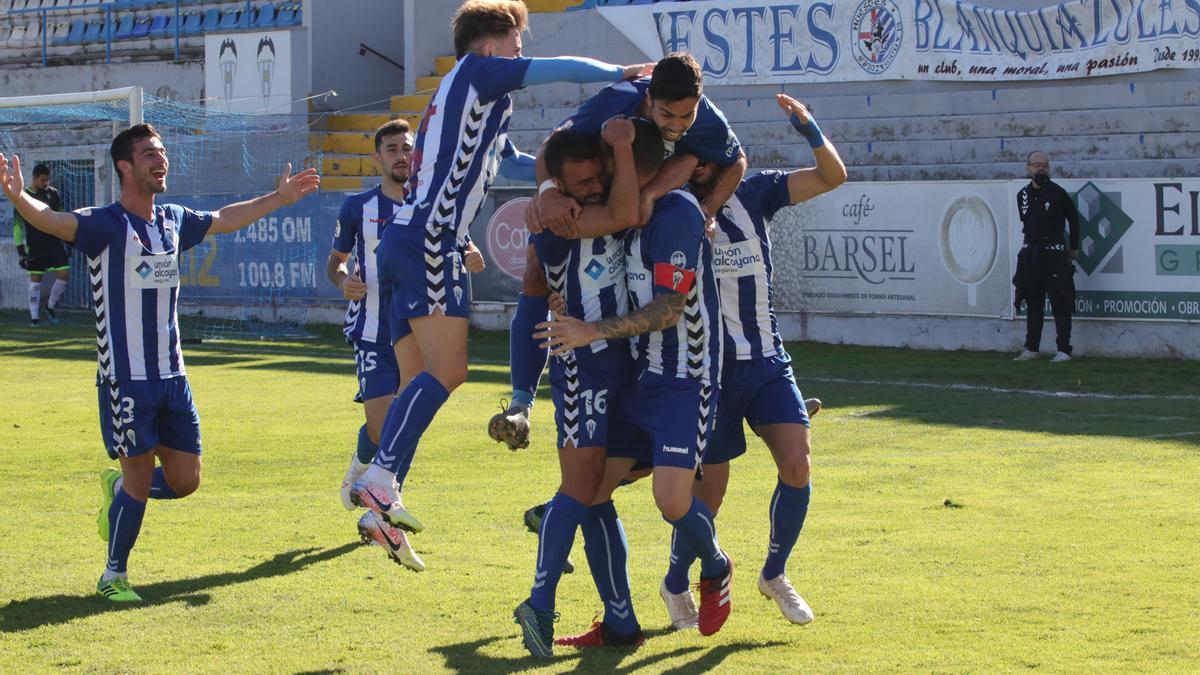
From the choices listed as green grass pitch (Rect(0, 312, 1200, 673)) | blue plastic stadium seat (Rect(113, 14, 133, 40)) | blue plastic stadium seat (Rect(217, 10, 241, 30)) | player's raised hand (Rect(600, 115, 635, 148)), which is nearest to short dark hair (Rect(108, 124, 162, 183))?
green grass pitch (Rect(0, 312, 1200, 673))

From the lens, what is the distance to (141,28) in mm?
30672

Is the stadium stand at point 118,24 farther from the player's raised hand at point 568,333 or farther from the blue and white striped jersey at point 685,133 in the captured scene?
the player's raised hand at point 568,333

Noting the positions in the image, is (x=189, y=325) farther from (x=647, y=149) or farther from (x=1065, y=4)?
(x=647, y=149)

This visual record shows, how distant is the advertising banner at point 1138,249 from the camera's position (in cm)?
1661

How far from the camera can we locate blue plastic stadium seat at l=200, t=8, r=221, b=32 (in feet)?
A: 96.8

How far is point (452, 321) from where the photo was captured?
6.46 metres

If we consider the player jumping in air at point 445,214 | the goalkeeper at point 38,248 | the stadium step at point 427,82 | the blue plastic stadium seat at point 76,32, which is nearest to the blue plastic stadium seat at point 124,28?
the blue plastic stadium seat at point 76,32

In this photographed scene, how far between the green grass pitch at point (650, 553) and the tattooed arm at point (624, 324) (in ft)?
3.62

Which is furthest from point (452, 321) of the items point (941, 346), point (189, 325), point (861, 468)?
point (189, 325)

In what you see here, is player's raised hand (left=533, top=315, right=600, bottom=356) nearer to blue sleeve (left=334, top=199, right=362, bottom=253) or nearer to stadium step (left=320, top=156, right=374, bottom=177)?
blue sleeve (left=334, top=199, right=362, bottom=253)

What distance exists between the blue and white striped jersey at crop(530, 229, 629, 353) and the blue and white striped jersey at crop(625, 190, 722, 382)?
0.04 metres

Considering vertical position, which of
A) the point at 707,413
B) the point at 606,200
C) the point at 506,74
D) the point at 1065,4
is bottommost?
the point at 707,413

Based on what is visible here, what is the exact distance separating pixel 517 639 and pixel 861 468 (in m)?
4.60

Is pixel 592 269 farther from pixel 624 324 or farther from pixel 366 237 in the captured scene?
pixel 366 237
